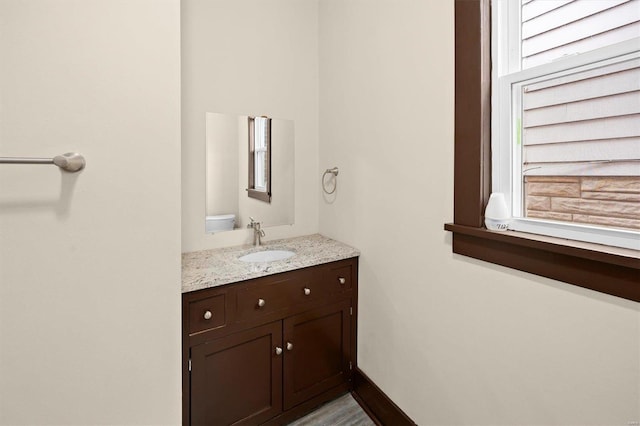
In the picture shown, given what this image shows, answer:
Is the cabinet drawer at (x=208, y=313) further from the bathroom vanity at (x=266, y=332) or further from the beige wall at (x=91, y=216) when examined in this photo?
the beige wall at (x=91, y=216)

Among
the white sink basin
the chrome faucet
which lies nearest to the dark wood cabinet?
the white sink basin

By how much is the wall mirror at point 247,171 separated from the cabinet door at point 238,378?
2.46ft

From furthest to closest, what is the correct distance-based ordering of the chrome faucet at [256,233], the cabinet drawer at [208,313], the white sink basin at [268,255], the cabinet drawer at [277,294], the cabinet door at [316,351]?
the chrome faucet at [256,233] → the white sink basin at [268,255] → the cabinet door at [316,351] → the cabinet drawer at [277,294] → the cabinet drawer at [208,313]

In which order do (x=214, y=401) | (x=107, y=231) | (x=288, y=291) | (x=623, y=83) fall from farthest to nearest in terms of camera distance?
1. (x=288, y=291)
2. (x=214, y=401)
3. (x=107, y=231)
4. (x=623, y=83)

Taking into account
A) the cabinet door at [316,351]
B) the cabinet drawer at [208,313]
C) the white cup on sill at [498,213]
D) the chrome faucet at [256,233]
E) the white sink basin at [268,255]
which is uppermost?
the white cup on sill at [498,213]

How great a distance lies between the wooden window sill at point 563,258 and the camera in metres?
0.79

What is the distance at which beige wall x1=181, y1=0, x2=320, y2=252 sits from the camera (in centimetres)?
177

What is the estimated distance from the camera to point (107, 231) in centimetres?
106

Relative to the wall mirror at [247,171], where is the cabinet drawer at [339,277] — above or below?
below

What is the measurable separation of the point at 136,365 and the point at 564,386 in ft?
4.89

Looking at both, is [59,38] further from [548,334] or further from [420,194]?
[548,334]

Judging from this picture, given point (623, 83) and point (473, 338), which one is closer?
point (623, 83)

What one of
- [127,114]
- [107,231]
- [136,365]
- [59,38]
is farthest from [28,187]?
[136,365]

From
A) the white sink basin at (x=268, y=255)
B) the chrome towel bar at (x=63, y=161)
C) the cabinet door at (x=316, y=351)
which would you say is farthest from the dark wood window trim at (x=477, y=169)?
the chrome towel bar at (x=63, y=161)
